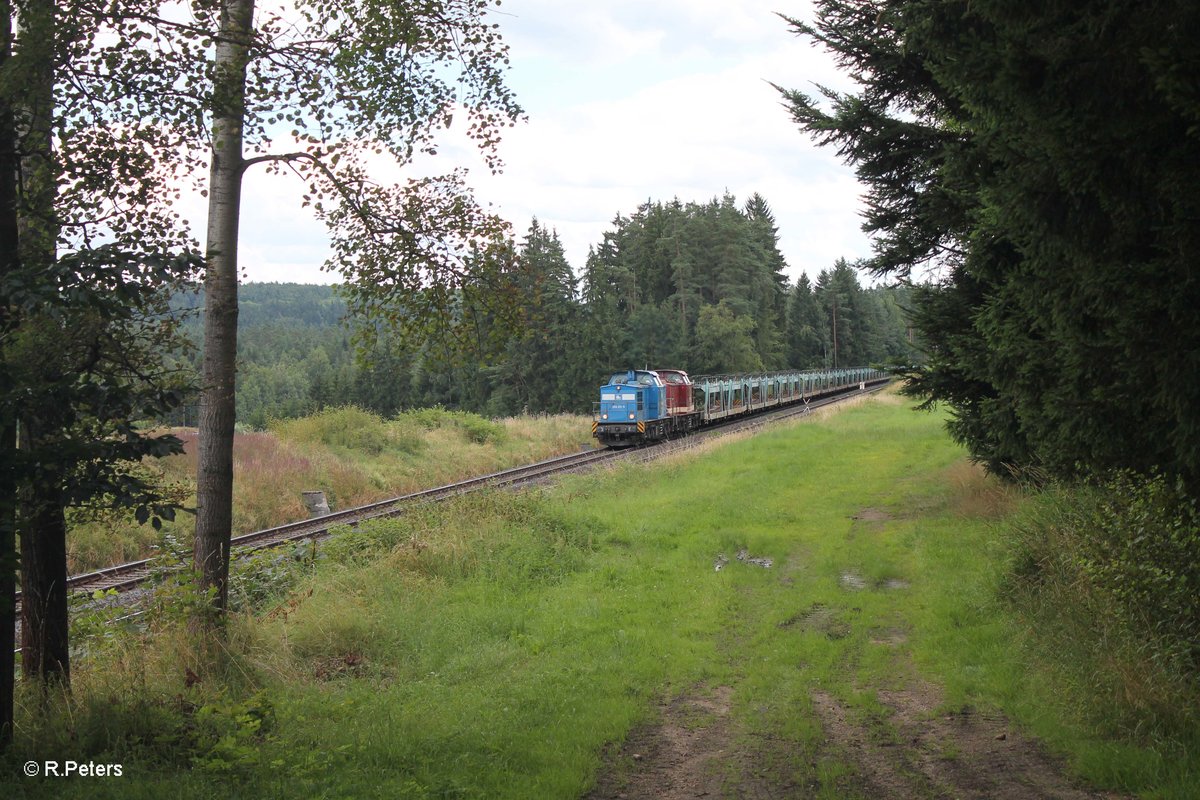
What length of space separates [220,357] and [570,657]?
13.0 feet

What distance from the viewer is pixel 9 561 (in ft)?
13.6

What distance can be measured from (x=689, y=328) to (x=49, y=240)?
237 ft

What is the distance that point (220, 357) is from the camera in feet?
23.6

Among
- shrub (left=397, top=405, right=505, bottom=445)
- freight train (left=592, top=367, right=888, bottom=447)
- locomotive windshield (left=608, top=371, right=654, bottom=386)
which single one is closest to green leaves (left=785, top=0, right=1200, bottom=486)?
freight train (left=592, top=367, right=888, bottom=447)

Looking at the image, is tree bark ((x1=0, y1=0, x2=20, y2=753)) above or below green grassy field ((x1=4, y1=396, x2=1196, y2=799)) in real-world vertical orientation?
above

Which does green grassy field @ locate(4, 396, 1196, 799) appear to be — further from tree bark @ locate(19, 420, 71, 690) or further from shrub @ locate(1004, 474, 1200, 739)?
tree bark @ locate(19, 420, 71, 690)

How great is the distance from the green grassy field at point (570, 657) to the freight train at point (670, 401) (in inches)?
485

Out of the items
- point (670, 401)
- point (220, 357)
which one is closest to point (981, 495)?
point (220, 357)

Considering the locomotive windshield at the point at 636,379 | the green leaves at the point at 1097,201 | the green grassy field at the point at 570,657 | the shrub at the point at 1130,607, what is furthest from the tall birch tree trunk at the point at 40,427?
the locomotive windshield at the point at 636,379

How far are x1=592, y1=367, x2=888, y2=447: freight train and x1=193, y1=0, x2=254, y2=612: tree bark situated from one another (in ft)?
59.2

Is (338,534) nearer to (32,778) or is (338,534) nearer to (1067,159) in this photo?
(32,778)

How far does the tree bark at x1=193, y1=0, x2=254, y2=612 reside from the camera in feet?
23.5

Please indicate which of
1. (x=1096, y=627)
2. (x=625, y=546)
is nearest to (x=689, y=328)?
(x=625, y=546)

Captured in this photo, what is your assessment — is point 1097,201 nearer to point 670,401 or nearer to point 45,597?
point 45,597
